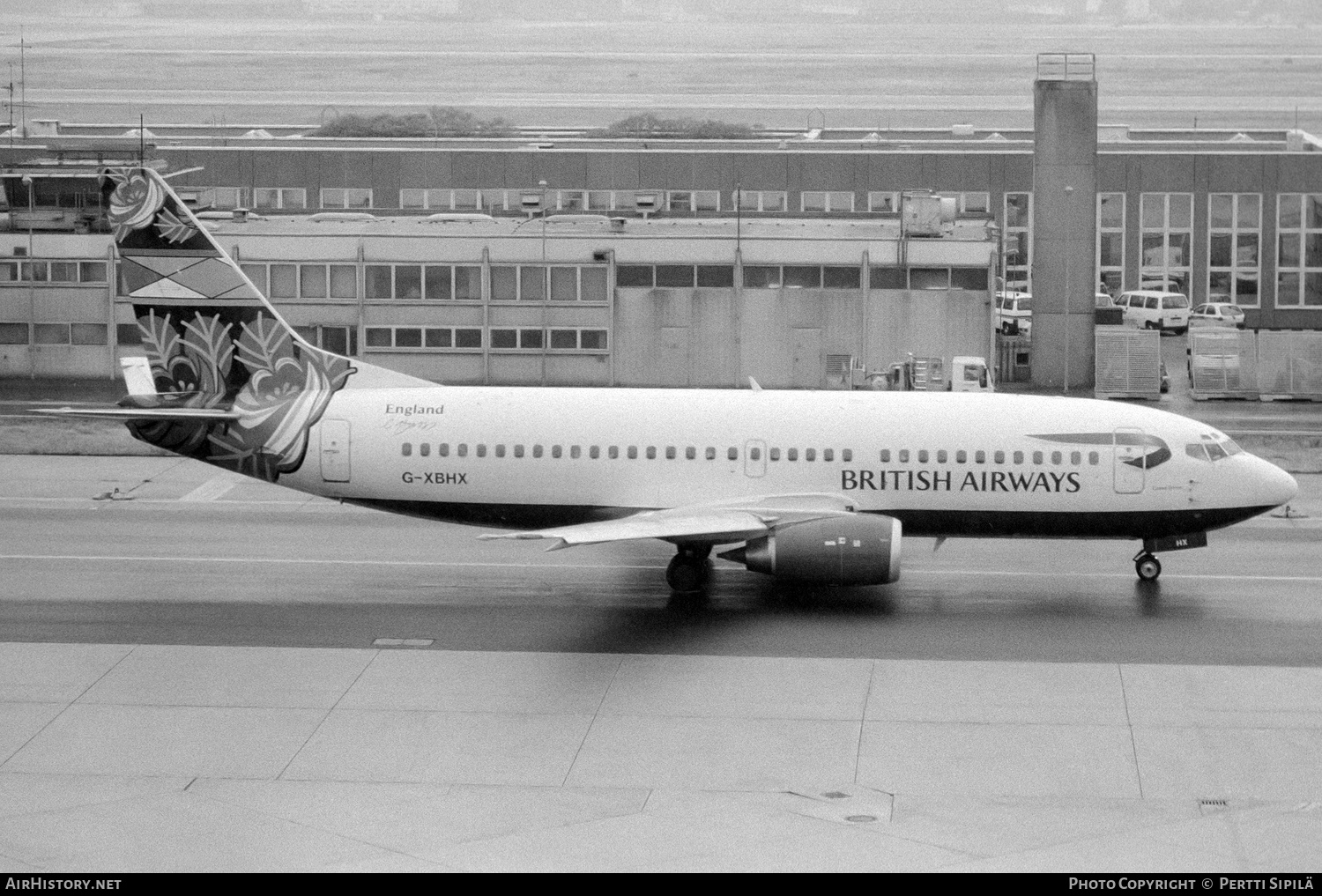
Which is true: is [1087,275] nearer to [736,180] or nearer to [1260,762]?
[736,180]

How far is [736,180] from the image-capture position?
88562 millimetres

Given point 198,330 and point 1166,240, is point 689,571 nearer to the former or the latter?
point 198,330

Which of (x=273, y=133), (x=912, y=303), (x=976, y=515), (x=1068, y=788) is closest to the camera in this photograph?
(x=1068, y=788)

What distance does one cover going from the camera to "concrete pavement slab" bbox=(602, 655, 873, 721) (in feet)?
89.6

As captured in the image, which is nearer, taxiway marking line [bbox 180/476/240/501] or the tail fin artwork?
the tail fin artwork

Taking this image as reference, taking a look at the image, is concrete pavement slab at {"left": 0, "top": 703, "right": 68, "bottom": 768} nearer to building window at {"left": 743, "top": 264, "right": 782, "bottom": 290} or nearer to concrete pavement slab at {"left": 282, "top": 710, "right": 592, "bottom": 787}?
concrete pavement slab at {"left": 282, "top": 710, "right": 592, "bottom": 787}

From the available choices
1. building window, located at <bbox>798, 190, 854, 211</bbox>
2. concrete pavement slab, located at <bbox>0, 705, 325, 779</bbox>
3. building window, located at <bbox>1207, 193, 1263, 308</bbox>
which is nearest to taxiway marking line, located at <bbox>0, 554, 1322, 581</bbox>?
concrete pavement slab, located at <bbox>0, 705, 325, 779</bbox>

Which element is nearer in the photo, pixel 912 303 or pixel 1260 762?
pixel 1260 762

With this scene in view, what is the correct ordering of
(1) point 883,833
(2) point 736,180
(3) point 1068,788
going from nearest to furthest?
(1) point 883,833 < (3) point 1068,788 < (2) point 736,180

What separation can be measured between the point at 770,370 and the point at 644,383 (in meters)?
4.46

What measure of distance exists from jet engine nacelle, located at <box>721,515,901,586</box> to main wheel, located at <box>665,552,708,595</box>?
2074 millimetres

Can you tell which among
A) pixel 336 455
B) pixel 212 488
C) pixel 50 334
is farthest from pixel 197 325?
pixel 50 334

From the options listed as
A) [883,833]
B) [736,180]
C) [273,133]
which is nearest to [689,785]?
[883,833]

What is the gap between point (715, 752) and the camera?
25359 millimetres
